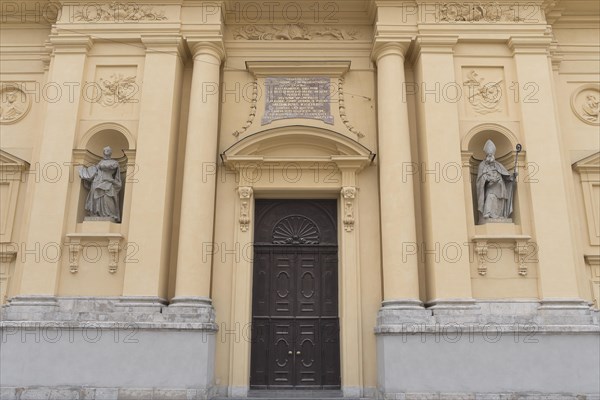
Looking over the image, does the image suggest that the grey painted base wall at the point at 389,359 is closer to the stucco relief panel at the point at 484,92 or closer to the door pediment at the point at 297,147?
the door pediment at the point at 297,147

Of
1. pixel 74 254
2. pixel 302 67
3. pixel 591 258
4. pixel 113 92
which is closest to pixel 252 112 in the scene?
pixel 302 67

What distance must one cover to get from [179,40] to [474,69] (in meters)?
5.95

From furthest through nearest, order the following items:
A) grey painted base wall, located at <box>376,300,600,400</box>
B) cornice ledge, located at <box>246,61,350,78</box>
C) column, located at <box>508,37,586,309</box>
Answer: cornice ledge, located at <box>246,61,350,78</box>
column, located at <box>508,37,586,309</box>
grey painted base wall, located at <box>376,300,600,400</box>

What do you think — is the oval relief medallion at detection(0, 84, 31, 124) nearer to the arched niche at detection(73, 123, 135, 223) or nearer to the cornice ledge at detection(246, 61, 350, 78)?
the arched niche at detection(73, 123, 135, 223)

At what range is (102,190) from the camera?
1008 cm

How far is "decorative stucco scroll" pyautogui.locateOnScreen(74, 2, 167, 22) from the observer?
35.6 feet

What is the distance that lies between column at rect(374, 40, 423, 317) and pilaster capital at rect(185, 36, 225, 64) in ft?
10.6

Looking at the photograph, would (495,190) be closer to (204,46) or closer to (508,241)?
(508,241)

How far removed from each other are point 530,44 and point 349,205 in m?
4.82

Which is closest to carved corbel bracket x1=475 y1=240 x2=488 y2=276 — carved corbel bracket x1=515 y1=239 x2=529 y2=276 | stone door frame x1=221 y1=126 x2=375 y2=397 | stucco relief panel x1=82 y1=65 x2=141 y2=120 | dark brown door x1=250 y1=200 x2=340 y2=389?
carved corbel bracket x1=515 y1=239 x2=529 y2=276

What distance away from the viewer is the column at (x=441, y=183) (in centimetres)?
953

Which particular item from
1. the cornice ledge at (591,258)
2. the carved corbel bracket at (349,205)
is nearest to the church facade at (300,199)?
the carved corbel bracket at (349,205)

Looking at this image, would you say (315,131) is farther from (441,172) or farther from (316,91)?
(441,172)

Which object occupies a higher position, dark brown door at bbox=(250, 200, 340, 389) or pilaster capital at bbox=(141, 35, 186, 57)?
pilaster capital at bbox=(141, 35, 186, 57)
